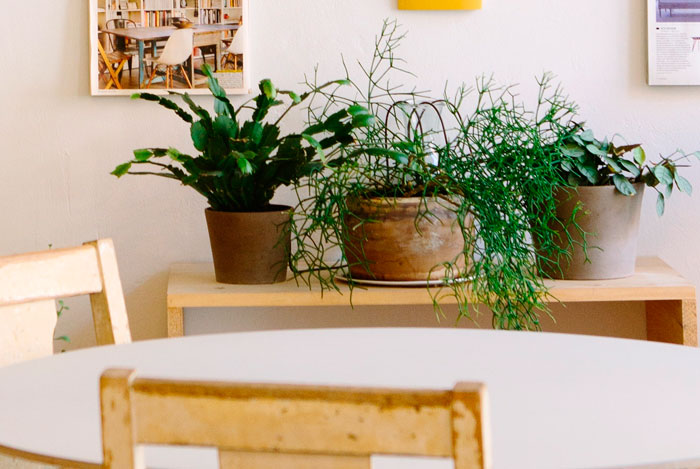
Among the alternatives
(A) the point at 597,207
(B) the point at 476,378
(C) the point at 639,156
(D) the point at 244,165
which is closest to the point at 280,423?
(B) the point at 476,378

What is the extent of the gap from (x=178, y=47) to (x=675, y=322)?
1392 millimetres

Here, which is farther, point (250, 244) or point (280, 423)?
point (250, 244)

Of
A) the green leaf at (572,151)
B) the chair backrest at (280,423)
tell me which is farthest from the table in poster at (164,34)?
the chair backrest at (280,423)

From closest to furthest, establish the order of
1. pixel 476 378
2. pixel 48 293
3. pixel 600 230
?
pixel 476 378
pixel 48 293
pixel 600 230

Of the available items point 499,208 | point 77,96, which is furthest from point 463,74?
point 77,96

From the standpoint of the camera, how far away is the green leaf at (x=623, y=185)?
2111 millimetres

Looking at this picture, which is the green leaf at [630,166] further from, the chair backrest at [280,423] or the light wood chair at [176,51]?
the chair backrest at [280,423]

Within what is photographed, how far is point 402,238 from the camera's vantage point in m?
2.04

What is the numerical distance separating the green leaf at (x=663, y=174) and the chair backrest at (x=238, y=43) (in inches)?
41.9

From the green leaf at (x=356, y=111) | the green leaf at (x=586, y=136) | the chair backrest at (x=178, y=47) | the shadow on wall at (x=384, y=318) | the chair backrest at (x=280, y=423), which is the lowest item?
the shadow on wall at (x=384, y=318)

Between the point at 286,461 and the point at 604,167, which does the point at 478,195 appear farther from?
the point at 286,461

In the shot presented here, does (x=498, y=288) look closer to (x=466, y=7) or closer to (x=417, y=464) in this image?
(x=466, y=7)

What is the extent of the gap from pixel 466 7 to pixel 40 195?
120 centimetres

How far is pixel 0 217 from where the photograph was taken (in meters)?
2.41
